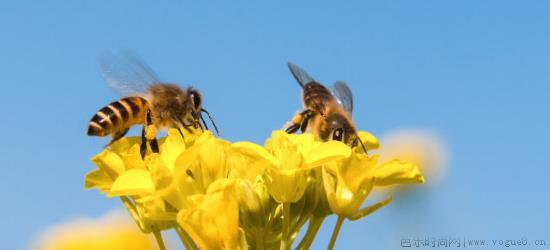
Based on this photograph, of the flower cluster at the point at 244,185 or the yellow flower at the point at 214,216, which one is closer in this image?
the yellow flower at the point at 214,216

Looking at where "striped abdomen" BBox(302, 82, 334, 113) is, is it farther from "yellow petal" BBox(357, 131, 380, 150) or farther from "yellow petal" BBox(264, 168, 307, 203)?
"yellow petal" BBox(264, 168, 307, 203)

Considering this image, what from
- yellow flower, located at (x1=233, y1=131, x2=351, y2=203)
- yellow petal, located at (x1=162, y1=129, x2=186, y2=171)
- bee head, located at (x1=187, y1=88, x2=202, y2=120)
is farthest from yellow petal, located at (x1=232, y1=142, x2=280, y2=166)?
bee head, located at (x1=187, y1=88, x2=202, y2=120)

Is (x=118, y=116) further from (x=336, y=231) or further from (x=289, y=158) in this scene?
(x=336, y=231)

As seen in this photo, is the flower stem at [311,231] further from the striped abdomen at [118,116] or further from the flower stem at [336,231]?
the striped abdomen at [118,116]

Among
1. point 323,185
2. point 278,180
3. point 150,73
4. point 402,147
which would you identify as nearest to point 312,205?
point 323,185

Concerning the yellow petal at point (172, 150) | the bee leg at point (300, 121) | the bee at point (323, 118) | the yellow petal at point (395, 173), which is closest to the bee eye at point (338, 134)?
the bee at point (323, 118)

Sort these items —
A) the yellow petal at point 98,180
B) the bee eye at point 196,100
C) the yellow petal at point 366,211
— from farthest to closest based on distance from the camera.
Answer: the bee eye at point 196,100 < the yellow petal at point 98,180 < the yellow petal at point 366,211
